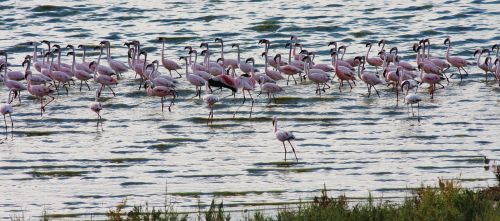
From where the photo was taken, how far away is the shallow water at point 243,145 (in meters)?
12.6

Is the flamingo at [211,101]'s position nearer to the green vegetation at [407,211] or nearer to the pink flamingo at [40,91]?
the pink flamingo at [40,91]

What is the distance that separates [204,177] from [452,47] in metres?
13.3

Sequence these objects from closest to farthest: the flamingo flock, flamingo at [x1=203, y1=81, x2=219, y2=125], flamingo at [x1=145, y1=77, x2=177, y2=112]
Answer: flamingo at [x1=203, y1=81, x2=219, y2=125], flamingo at [x1=145, y1=77, x2=177, y2=112], the flamingo flock

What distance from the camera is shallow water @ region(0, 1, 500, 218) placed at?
12609 millimetres

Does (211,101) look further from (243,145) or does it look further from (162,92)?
(243,145)

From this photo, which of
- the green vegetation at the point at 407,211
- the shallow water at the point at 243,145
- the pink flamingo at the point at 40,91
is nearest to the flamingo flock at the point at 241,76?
the pink flamingo at the point at 40,91

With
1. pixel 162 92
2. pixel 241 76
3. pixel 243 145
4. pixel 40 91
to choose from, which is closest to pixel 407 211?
pixel 243 145

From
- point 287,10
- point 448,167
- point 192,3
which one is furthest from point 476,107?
point 192,3

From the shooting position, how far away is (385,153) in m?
14.6

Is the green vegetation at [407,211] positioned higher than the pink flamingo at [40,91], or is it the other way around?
the green vegetation at [407,211]

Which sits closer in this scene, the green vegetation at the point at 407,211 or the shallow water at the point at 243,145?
the green vegetation at the point at 407,211

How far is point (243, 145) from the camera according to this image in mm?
15406

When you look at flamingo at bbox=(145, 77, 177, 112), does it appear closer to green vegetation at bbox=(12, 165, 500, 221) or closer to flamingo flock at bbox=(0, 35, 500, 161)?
flamingo flock at bbox=(0, 35, 500, 161)

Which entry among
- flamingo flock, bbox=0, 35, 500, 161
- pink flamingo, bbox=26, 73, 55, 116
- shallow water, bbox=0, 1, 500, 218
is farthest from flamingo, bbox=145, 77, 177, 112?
pink flamingo, bbox=26, 73, 55, 116
